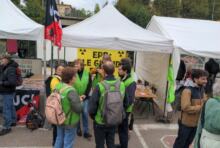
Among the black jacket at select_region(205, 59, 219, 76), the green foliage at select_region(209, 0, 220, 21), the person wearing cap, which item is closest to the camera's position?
the person wearing cap

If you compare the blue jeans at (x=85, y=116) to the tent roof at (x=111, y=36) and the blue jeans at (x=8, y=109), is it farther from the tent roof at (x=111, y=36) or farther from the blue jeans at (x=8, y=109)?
the blue jeans at (x=8, y=109)

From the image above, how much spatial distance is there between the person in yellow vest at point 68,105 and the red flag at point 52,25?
192 cm

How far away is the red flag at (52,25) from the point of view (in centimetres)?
547

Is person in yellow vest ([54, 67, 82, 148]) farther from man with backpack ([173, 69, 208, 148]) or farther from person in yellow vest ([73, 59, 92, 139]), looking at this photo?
A: man with backpack ([173, 69, 208, 148])

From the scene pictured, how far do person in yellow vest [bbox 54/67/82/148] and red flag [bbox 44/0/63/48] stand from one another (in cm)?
192

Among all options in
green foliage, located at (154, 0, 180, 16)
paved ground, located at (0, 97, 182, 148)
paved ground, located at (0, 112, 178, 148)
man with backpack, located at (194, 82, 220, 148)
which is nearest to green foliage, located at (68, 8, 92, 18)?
green foliage, located at (154, 0, 180, 16)

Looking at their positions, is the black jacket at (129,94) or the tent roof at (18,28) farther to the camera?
the tent roof at (18,28)

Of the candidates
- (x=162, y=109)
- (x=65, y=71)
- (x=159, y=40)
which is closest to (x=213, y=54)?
(x=159, y=40)

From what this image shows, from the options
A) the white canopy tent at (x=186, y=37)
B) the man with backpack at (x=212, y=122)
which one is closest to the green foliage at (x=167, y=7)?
the white canopy tent at (x=186, y=37)

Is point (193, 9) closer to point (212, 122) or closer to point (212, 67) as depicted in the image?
point (212, 67)

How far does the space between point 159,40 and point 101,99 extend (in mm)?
3302

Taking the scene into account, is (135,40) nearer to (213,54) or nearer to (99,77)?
(99,77)

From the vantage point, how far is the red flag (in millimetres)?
5473

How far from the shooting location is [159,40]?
6512 millimetres
